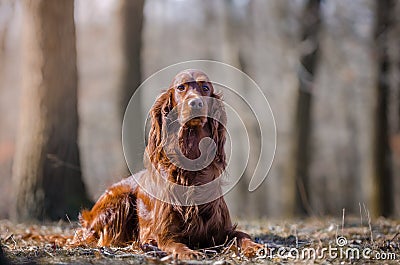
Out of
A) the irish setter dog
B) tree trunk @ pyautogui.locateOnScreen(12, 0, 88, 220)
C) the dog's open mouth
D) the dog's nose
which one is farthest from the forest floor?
tree trunk @ pyautogui.locateOnScreen(12, 0, 88, 220)

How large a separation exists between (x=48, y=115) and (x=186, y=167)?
14.5ft

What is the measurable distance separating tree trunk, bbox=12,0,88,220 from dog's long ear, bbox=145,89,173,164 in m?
3.89

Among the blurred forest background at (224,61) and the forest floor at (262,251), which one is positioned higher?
the blurred forest background at (224,61)

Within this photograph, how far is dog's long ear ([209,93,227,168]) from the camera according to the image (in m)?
5.37

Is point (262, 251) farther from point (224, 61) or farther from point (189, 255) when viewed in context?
point (224, 61)

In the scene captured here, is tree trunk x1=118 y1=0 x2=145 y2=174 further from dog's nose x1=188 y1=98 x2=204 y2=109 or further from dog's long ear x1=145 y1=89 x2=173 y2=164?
dog's nose x1=188 y1=98 x2=204 y2=109

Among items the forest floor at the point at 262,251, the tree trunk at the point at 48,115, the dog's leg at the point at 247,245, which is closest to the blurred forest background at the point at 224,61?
the tree trunk at the point at 48,115

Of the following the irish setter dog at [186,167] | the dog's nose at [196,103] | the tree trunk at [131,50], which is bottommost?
the irish setter dog at [186,167]

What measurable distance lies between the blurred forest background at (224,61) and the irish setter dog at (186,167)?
1615 mm

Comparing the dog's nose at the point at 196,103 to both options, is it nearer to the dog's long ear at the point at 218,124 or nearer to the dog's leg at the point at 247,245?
the dog's long ear at the point at 218,124

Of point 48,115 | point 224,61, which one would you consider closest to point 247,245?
point 48,115

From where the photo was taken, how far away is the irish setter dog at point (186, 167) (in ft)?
17.2

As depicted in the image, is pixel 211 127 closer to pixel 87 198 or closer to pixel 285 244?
pixel 285 244

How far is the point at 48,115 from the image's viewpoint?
9195mm
